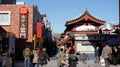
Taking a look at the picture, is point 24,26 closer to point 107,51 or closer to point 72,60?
point 72,60

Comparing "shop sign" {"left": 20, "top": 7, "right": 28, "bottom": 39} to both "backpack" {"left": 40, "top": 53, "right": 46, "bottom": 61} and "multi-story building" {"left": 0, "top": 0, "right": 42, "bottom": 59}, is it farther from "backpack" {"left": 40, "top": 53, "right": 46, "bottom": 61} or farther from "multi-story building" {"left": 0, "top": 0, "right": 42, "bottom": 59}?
"backpack" {"left": 40, "top": 53, "right": 46, "bottom": 61}

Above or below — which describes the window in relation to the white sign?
above

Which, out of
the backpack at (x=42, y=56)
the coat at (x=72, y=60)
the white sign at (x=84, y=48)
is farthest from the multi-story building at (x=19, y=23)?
the coat at (x=72, y=60)

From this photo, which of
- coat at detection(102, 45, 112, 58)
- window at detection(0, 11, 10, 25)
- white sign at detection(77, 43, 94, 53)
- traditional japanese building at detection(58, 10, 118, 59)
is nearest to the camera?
coat at detection(102, 45, 112, 58)

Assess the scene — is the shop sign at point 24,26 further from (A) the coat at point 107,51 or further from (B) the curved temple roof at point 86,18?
(A) the coat at point 107,51

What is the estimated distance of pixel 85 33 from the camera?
4800cm

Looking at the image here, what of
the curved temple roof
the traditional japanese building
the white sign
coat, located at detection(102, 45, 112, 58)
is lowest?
the white sign

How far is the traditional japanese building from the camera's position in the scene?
152 feet

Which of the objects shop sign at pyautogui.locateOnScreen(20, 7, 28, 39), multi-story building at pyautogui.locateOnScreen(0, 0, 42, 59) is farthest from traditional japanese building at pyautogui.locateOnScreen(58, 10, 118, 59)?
shop sign at pyautogui.locateOnScreen(20, 7, 28, 39)

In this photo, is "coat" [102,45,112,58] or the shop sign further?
the shop sign

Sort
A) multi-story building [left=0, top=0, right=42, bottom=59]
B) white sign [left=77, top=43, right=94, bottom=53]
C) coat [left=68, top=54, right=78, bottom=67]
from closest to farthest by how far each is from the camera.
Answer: coat [left=68, top=54, right=78, bottom=67]
white sign [left=77, top=43, right=94, bottom=53]
multi-story building [left=0, top=0, right=42, bottom=59]

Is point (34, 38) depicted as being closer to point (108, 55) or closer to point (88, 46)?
point (88, 46)

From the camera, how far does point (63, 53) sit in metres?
16.8

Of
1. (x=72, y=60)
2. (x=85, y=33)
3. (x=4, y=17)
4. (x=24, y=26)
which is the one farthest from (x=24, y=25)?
(x=72, y=60)
